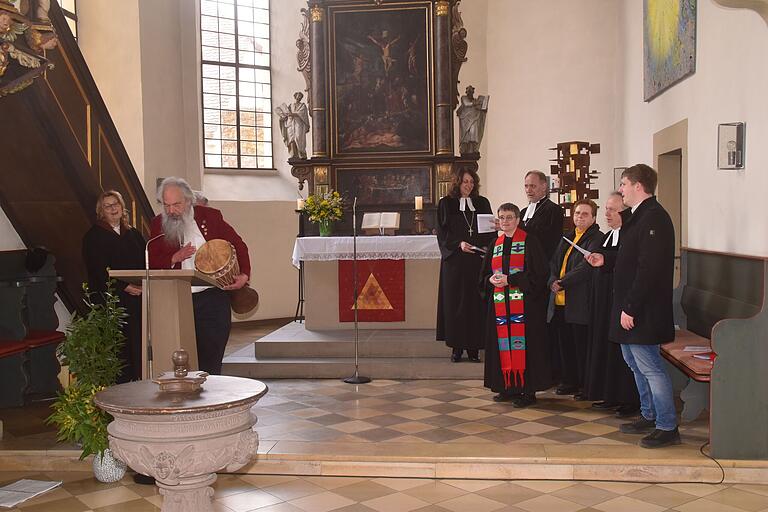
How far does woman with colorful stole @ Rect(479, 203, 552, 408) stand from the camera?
6301 millimetres

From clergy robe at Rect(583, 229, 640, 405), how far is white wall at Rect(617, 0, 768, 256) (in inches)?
43.7

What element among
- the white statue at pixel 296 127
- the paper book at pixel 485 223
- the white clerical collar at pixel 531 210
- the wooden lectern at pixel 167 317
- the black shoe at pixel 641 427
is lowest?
the black shoe at pixel 641 427

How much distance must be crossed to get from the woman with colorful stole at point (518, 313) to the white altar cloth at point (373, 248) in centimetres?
244

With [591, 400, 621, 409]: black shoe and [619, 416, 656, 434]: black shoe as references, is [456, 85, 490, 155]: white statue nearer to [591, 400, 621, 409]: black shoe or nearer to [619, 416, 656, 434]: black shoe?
[591, 400, 621, 409]: black shoe

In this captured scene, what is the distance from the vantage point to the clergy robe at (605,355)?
5957 millimetres

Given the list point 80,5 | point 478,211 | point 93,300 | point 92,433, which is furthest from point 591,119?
point 92,433

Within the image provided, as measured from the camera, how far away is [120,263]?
6.14 metres

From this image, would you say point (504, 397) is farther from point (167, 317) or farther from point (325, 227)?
point (325, 227)

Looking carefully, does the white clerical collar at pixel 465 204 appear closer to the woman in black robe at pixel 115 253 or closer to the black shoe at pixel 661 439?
the woman in black robe at pixel 115 253

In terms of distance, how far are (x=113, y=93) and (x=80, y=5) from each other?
136 centimetres

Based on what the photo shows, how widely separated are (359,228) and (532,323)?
15.0 feet

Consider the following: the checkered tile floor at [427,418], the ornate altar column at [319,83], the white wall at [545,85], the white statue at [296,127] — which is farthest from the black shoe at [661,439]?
the white wall at [545,85]

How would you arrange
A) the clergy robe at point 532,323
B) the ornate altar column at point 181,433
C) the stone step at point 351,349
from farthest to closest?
the stone step at point 351,349 → the clergy robe at point 532,323 → the ornate altar column at point 181,433

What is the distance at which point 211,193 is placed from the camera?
1292 centimetres
